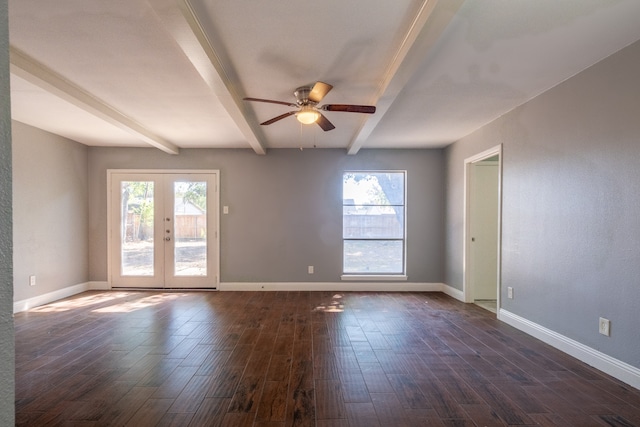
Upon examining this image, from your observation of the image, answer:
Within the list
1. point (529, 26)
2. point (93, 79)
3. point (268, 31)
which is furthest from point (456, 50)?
point (93, 79)

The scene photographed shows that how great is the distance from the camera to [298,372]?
2475mm

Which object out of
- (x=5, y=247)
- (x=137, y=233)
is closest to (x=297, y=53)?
(x=5, y=247)

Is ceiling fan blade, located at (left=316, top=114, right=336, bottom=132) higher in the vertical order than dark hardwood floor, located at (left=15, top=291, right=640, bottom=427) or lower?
higher

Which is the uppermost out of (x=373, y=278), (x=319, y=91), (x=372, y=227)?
(x=319, y=91)

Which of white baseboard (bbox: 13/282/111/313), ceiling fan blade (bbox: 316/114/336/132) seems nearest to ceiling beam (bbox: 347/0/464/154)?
ceiling fan blade (bbox: 316/114/336/132)

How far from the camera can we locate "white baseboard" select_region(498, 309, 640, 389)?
2312 millimetres

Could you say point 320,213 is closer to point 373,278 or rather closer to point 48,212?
point 373,278

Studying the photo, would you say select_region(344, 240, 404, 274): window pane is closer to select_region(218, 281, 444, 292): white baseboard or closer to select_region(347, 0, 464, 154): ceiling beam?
select_region(218, 281, 444, 292): white baseboard

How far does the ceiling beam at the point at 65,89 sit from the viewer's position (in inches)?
94.7

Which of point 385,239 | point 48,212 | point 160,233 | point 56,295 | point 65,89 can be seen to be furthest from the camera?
point 385,239

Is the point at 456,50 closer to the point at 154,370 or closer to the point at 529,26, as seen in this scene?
the point at 529,26

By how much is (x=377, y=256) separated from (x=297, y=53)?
12.7 ft

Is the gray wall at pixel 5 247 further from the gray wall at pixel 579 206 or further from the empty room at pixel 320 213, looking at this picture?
the gray wall at pixel 579 206

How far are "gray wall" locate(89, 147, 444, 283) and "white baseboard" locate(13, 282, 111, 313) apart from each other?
150mm
